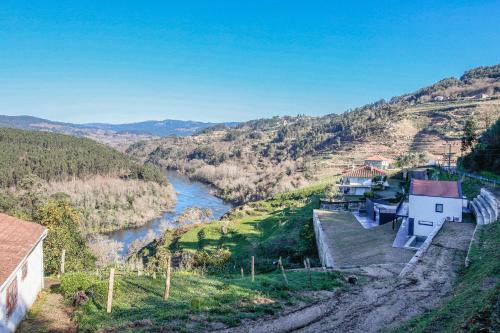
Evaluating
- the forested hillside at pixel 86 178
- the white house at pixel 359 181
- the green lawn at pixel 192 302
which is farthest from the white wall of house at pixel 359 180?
the green lawn at pixel 192 302

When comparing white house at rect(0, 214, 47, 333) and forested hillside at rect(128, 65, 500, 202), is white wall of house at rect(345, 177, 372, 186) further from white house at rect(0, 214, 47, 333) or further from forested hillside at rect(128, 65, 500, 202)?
white house at rect(0, 214, 47, 333)

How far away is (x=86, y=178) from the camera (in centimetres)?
9038

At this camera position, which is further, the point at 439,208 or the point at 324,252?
the point at 324,252

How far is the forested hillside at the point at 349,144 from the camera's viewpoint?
3578 inches

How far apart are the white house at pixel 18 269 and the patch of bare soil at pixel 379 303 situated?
5738 mm

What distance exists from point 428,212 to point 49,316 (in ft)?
70.0

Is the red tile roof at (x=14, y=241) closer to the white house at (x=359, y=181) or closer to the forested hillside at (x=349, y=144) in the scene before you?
the white house at (x=359, y=181)

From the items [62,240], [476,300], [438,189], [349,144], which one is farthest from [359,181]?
[349,144]

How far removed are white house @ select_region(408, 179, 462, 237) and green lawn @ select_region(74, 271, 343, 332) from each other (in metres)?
10.9

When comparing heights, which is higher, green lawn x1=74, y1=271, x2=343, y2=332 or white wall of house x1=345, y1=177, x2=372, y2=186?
green lawn x1=74, y1=271, x2=343, y2=332

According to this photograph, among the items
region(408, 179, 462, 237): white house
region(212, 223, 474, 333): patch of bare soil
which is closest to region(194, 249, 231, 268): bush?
A: region(408, 179, 462, 237): white house

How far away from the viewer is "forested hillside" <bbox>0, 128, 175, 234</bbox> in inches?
2766

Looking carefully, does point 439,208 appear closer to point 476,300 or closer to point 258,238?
point 476,300

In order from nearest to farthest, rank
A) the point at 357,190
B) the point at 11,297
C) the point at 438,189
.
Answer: the point at 11,297 < the point at 438,189 < the point at 357,190
